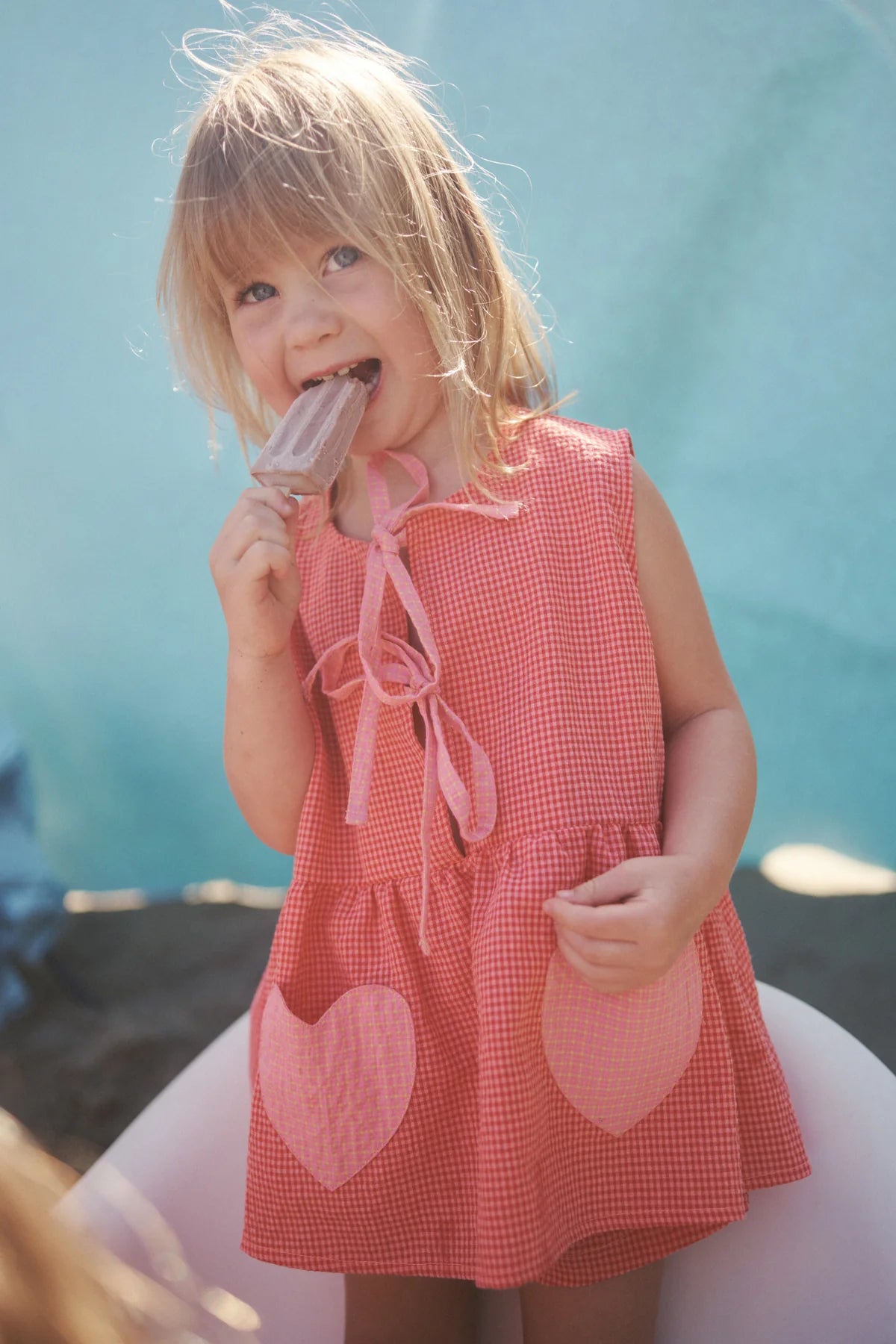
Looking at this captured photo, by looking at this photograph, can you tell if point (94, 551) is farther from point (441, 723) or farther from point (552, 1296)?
point (552, 1296)

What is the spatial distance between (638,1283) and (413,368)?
0.99 metres

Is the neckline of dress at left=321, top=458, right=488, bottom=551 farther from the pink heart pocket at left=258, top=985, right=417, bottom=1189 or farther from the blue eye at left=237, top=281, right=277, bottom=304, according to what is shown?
the pink heart pocket at left=258, top=985, right=417, bottom=1189

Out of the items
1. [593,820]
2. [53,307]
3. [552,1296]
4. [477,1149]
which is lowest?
[552,1296]

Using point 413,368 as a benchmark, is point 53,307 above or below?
above

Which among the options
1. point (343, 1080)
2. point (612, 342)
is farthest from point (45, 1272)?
point (612, 342)

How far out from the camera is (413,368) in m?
1.24

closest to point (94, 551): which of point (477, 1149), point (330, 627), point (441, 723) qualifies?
point (330, 627)

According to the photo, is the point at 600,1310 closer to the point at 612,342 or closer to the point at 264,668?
the point at 264,668

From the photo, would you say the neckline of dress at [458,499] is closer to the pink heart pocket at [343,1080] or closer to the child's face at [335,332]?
the child's face at [335,332]

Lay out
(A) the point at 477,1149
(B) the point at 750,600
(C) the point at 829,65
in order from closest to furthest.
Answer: (A) the point at 477,1149, (C) the point at 829,65, (B) the point at 750,600

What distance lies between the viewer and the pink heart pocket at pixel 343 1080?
1.15 metres

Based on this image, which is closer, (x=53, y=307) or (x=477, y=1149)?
(x=477, y=1149)

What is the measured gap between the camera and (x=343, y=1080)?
→ 1.16 meters

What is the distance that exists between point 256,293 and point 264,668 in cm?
40
